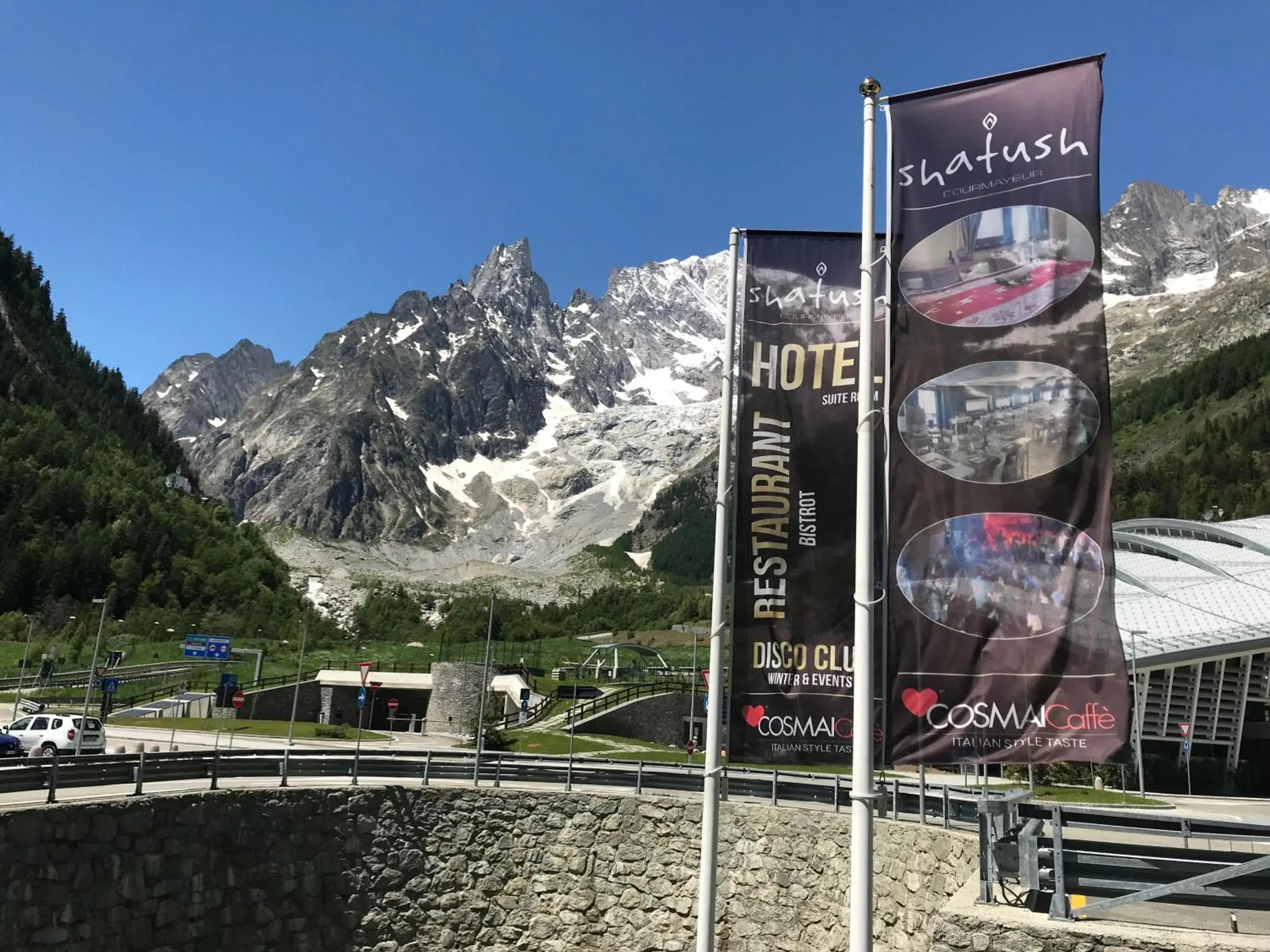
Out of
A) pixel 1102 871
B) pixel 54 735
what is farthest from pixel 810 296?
pixel 54 735

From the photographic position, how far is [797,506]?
13352 millimetres

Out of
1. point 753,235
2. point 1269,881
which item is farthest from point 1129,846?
point 753,235

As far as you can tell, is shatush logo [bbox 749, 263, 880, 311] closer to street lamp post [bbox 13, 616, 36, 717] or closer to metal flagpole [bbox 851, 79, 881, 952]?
metal flagpole [bbox 851, 79, 881, 952]

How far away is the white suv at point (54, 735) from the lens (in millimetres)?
32562

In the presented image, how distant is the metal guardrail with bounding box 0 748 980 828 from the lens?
19.8m

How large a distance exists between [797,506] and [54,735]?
102 feet

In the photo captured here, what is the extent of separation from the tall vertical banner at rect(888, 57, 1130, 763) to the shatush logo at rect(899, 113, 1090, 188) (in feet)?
0.06

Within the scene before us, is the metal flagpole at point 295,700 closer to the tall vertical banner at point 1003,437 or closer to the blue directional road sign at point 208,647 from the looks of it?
the blue directional road sign at point 208,647

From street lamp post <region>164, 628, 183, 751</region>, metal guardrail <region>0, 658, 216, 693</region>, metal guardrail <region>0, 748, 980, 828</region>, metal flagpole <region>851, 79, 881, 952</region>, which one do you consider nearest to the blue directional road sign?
street lamp post <region>164, 628, 183, 751</region>

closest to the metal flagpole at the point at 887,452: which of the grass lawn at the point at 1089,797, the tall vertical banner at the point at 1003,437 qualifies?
the tall vertical banner at the point at 1003,437

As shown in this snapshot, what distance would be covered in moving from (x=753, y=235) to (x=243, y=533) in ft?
478

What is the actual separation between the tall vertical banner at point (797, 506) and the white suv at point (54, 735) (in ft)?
94.4

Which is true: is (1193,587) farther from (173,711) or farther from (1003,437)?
(1003,437)

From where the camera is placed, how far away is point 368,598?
186250 millimetres
